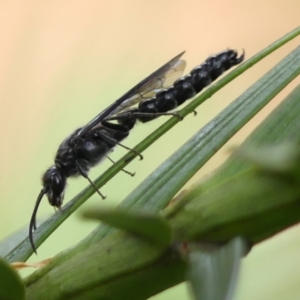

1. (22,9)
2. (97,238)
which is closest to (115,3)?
(22,9)

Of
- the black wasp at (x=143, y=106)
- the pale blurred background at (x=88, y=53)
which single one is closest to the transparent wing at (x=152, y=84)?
the black wasp at (x=143, y=106)

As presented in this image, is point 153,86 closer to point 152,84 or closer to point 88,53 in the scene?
point 152,84

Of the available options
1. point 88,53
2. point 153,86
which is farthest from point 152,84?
point 88,53

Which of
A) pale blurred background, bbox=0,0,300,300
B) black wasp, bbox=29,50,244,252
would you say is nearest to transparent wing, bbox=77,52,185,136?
black wasp, bbox=29,50,244,252

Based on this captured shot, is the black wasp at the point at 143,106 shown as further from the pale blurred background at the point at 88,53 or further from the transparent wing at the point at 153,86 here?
the pale blurred background at the point at 88,53

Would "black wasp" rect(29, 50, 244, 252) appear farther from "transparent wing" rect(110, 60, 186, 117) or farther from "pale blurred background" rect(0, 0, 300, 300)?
"pale blurred background" rect(0, 0, 300, 300)

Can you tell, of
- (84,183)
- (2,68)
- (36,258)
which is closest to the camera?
(36,258)

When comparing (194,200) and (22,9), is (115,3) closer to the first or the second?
A: (22,9)
